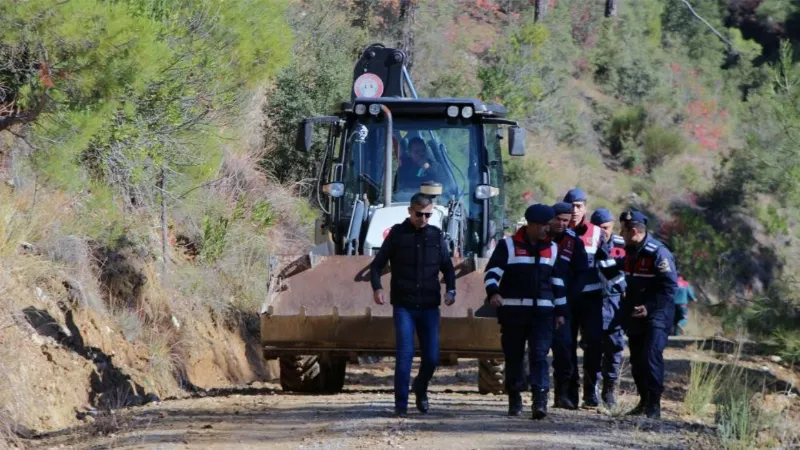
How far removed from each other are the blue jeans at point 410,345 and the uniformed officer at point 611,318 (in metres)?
2.08

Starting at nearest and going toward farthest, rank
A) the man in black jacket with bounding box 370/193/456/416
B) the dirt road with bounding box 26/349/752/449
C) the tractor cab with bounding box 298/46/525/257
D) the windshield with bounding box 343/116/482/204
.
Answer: the dirt road with bounding box 26/349/752/449 → the man in black jacket with bounding box 370/193/456/416 → the tractor cab with bounding box 298/46/525/257 → the windshield with bounding box 343/116/482/204

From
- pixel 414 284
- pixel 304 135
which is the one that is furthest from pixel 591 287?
pixel 304 135

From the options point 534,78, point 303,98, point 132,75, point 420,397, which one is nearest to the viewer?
point 420,397

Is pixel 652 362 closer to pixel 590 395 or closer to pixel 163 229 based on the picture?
pixel 590 395

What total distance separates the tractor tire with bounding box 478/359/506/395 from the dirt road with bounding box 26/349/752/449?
99 centimetres

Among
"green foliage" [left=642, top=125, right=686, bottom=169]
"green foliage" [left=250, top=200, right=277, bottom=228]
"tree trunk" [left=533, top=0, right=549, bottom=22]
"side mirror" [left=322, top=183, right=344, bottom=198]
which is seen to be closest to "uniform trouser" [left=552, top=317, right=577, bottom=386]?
"side mirror" [left=322, top=183, right=344, bottom=198]

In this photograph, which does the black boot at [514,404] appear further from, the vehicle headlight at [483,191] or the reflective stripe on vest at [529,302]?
the vehicle headlight at [483,191]

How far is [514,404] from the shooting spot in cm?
1068

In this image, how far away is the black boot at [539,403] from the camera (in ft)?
34.0

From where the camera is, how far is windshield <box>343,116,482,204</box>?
13.5 m

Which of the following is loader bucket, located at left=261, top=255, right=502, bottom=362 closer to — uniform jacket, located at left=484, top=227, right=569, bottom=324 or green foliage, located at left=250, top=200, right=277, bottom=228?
uniform jacket, located at left=484, top=227, right=569, bottom=324

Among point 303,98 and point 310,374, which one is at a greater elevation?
point 303,98

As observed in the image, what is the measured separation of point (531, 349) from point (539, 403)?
43 cm

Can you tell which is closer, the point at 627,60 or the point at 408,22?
the point at 408,22
